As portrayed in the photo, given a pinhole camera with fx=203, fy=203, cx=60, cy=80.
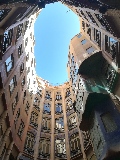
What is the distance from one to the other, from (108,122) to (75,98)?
7.25 m

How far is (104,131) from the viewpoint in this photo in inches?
637

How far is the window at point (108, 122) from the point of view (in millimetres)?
16141

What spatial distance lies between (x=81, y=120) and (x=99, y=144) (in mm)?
3324

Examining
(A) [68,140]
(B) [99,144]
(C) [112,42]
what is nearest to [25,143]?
(A) [68,140]

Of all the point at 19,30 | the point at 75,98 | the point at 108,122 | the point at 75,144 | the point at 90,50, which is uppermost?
the point at 19,30

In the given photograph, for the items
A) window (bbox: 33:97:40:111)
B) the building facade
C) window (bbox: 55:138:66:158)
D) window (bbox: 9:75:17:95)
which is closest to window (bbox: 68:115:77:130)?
the building facade

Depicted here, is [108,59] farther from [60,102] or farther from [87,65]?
[60,102]

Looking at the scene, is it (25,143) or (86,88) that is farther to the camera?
(25,143)

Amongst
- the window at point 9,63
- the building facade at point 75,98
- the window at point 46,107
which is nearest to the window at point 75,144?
the building facade at point 75,98

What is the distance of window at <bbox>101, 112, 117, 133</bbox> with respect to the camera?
16.1 meters

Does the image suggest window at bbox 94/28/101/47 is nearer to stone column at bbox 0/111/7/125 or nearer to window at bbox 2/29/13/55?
window at bbox 2/29/13/55

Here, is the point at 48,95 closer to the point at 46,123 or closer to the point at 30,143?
the point at 46,123

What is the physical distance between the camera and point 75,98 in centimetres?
2353

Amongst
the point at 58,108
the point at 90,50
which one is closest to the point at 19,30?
the point at 90,50
